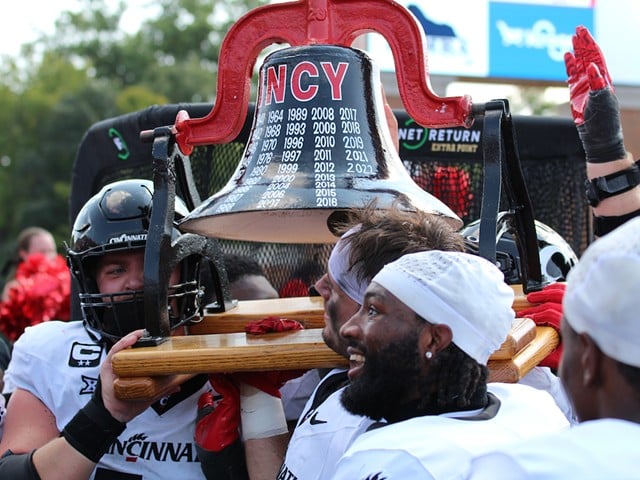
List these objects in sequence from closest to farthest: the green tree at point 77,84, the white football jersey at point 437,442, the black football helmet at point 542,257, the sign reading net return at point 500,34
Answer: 1. the white football jersey at point 437,442
2. the black football helmet at point 542,257
3. the sign reading net return at point 500,34
4. the green tree at point 77,84

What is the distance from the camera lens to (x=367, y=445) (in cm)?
178

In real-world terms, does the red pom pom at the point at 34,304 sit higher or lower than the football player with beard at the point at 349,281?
lower

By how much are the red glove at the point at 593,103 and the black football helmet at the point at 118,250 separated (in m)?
1.22

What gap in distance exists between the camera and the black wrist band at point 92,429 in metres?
2.41

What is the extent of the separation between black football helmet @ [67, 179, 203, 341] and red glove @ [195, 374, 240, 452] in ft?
0.81

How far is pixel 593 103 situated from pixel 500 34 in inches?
150

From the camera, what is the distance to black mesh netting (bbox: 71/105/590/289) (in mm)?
4047

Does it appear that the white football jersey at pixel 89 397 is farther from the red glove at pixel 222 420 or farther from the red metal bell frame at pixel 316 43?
the red metal bell frame at pixel 316 43

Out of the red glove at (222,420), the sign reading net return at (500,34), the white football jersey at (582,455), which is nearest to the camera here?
the white football jersey at (582,455)

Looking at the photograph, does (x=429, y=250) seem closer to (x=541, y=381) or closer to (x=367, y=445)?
(x=367, y=445)

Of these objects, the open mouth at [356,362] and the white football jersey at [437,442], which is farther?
the open mouth at [356,362]

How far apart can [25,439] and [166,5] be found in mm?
47187

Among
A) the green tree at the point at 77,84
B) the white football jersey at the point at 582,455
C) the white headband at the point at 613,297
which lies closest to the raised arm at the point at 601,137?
the white headband at the point at 613,297

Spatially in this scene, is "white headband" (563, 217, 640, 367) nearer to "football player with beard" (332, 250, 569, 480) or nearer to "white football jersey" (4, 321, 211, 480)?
"football player with beard" (332, 250, 569, 480)
